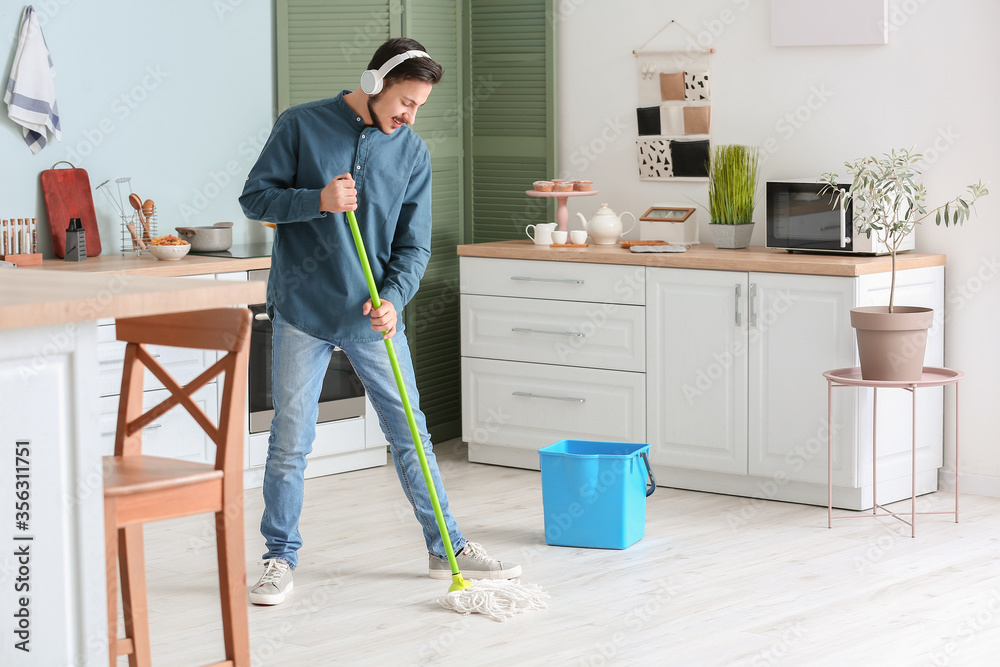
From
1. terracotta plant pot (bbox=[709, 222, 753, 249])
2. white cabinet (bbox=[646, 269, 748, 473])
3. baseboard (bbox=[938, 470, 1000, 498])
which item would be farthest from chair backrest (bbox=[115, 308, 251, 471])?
baseboard (bbox=[938, 470, 1000, 498])

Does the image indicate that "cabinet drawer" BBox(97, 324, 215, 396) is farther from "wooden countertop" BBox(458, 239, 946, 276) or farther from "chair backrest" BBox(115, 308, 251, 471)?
"chair backrest" BBox(115, 308, 251, 471)

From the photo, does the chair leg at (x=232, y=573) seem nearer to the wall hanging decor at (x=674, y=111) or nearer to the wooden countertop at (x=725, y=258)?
the wooden countertop at (x=725, y=258)

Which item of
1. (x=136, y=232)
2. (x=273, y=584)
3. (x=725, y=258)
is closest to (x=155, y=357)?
(x=136, y=232)

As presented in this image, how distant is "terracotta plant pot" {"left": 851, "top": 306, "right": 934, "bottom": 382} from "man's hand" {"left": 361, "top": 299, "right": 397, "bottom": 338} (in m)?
1.52

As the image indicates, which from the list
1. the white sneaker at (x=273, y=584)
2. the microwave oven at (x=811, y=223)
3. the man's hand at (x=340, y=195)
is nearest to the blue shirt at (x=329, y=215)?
the man's hand at (x=340, y=195)

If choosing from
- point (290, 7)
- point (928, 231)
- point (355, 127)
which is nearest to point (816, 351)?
point (928, 231)

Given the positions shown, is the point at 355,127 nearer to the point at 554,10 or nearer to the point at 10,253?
the point at 10,253

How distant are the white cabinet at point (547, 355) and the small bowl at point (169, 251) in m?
1.07

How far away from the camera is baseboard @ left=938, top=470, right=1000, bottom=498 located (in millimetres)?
4184

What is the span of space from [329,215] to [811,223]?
184 centimetres

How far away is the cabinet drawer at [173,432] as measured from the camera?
3.97 meters

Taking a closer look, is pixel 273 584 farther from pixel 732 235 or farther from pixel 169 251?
pixel 732 235

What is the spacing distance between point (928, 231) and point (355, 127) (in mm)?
2144

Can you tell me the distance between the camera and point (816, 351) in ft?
13.1
